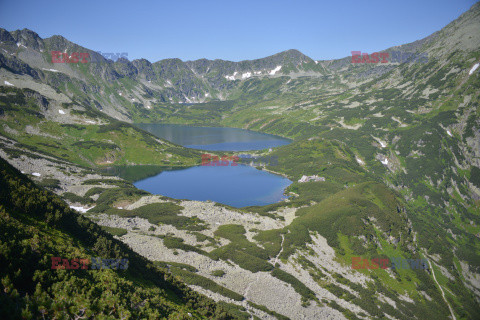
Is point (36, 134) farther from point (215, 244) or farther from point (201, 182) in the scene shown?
point (215, 244)

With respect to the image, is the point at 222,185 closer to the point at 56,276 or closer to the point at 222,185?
the point at 222,185

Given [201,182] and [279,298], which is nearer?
[279,298]

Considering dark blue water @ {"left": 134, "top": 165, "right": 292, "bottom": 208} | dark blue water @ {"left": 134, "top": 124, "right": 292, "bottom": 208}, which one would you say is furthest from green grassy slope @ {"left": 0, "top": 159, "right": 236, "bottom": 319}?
dark blue water @ {"left": 134, "top": 124, "right": 292, "bottom": 208}

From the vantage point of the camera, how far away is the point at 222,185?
156375 millimetres

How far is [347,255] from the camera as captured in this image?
68.1 metres

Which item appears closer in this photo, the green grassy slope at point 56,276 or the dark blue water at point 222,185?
the green grassy slope at point 56,276

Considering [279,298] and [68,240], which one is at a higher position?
[68,240]

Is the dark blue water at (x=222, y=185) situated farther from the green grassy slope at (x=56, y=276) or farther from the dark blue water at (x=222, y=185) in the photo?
the green grassy slope at (x=56, y=276)

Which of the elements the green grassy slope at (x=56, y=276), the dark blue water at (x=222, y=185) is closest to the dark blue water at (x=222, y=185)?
the dark blue water at (x=222, y=185)

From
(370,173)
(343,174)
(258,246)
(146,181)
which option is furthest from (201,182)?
(370,173)

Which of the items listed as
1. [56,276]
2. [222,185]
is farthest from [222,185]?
[56,276]

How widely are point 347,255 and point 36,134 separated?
207 meters

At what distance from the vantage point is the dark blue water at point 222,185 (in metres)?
135

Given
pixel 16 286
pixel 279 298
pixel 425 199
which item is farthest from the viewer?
pixel 425 199
